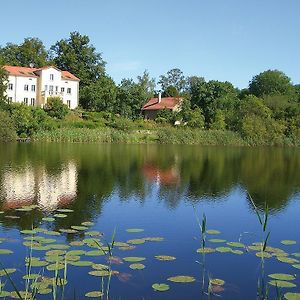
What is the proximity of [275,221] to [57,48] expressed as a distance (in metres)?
73.0

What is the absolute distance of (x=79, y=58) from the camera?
263ft

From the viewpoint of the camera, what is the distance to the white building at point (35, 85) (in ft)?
212

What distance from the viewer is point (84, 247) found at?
10656 mm

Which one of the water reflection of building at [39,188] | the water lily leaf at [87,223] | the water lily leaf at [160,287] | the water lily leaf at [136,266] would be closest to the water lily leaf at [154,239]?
the water lily leaf at [87,223]

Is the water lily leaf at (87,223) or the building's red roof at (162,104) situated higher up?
the building's red roof at (162,104)

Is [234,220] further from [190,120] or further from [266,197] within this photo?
[190,120]

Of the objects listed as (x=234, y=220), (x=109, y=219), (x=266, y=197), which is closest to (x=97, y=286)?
(x=109, y=219)

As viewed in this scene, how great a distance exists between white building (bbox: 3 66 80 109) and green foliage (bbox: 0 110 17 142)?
16.3m

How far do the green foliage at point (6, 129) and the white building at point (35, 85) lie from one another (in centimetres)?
1628

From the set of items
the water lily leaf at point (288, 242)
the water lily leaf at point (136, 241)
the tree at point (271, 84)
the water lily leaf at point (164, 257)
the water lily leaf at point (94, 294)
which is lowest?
the water lily leaf at point (164, 257)

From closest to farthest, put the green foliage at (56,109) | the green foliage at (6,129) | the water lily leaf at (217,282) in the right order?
the water lily leaf at (217,282) < the green foliage at (6,129) < the green foliage at (56,109)

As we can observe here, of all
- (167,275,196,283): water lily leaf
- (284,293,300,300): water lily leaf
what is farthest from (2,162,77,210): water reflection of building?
(284,293,300,300): water lily leaf

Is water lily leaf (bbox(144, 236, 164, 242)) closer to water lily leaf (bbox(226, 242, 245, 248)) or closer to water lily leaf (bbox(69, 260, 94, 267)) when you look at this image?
water lily leaf (bbox(226, 242, 245, 248))

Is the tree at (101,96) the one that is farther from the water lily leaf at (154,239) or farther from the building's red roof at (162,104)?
the water lily leaf at (154,239)
